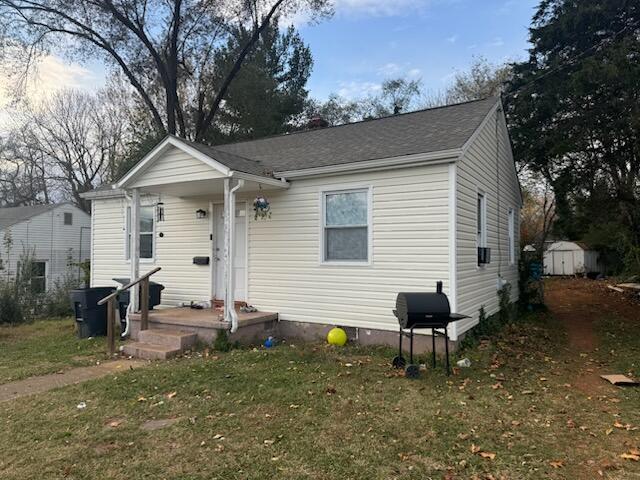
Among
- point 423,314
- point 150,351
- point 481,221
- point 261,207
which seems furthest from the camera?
point 481,221

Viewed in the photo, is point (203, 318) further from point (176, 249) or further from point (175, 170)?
point (175, 170)

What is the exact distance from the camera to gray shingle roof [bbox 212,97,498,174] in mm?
7234

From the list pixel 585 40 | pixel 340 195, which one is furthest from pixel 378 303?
pixel 585 40

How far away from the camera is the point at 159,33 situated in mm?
19562

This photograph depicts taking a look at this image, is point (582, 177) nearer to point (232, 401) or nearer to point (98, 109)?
point (232, 401)

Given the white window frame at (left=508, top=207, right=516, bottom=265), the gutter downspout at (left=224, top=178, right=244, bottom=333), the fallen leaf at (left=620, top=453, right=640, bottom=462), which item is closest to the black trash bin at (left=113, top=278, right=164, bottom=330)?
the gutter downspout at (left=224, top=178, right=244, bottom=333)

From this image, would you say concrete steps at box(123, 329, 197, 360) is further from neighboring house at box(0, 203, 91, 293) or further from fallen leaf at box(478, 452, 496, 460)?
neighboring house at box(0, 203, 91, 293)

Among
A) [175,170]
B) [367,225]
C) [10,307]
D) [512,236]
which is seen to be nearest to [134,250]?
[175,170]

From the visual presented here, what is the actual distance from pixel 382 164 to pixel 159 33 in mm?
17095

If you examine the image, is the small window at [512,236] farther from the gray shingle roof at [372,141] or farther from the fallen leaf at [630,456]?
the fallen leaf at [630,456]

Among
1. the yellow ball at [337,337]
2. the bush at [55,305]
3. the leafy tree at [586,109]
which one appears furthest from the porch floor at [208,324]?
the leafy tree at [586,109]

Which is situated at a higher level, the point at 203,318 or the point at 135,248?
the point at 135,248

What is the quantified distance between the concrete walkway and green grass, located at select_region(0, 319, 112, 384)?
0.27 metres

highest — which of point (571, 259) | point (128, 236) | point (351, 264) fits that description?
point (128, 236)
